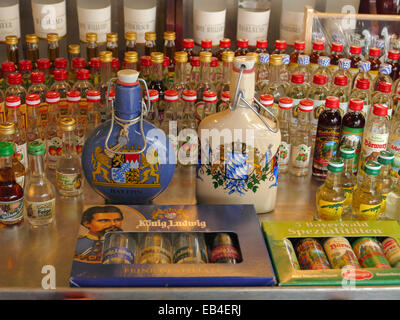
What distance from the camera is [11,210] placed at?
52.2 inches

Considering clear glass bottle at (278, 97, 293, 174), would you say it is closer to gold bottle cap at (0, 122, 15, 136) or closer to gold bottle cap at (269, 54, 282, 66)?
gold bottle cap at (269, 54, 282, 66)

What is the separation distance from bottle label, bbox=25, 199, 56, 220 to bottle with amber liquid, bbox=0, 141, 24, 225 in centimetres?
2

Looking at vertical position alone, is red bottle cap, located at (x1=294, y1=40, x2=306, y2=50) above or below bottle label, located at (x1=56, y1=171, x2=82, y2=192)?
above

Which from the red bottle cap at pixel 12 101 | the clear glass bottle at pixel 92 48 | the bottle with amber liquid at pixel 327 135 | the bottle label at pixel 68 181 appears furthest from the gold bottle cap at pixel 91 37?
the bottle with amber liquid at pixel 327 135

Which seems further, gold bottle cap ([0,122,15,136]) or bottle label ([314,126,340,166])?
bottle label ([314,126,340,166])

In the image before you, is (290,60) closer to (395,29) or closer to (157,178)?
(395,29)

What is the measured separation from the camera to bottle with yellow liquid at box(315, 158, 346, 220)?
1.36m

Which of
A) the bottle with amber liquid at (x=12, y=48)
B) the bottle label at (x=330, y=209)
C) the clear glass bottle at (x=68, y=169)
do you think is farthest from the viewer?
the bottle with amber liquid at (x=12, y=48)

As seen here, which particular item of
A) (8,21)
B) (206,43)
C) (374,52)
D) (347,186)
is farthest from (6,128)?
(374,52)

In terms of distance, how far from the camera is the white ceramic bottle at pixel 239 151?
4.34 ft

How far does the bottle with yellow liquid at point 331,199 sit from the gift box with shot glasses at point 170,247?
0.65ft

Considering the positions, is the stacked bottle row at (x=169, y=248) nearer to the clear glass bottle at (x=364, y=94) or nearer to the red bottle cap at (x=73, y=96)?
the red bottle cap at (x=73, y=96)

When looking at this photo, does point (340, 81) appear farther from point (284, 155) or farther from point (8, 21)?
point (8, 21)

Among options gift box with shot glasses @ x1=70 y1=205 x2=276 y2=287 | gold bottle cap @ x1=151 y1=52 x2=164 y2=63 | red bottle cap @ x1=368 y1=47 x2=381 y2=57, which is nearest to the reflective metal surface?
gift box with shot glasses @ x1=70 y1=205 x2=276 y2=287
